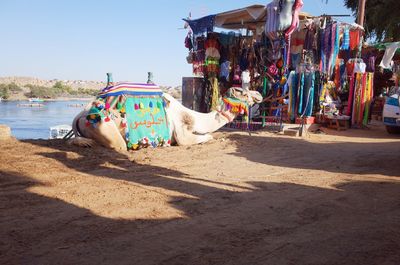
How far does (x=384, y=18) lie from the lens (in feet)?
73.3

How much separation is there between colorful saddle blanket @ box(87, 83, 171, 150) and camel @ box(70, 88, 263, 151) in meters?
0.10

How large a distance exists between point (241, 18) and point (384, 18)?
12.9m

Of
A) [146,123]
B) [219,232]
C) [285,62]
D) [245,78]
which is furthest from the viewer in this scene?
[245,78]

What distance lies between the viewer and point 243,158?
285 inches

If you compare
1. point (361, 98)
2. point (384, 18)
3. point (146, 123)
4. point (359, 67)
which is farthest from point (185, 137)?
point (384, 18)

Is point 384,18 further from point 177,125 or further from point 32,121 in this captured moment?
point 32,121

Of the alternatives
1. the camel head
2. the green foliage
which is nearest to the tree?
the camel head

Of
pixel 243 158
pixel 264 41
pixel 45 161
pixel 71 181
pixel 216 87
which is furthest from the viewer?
pixel 216 87

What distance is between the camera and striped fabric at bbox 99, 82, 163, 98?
775 cm

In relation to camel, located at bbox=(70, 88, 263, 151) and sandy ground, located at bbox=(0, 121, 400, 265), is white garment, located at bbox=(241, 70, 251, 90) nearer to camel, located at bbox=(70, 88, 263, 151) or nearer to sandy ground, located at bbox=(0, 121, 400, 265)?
camel, located at bbox=(70, 88, 263, 151)

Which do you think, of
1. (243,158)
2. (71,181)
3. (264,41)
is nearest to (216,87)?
(264,41)

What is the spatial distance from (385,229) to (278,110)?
899cm

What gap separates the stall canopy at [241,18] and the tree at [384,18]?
10.1 metres

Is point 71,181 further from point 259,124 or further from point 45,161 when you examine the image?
point 259,124
